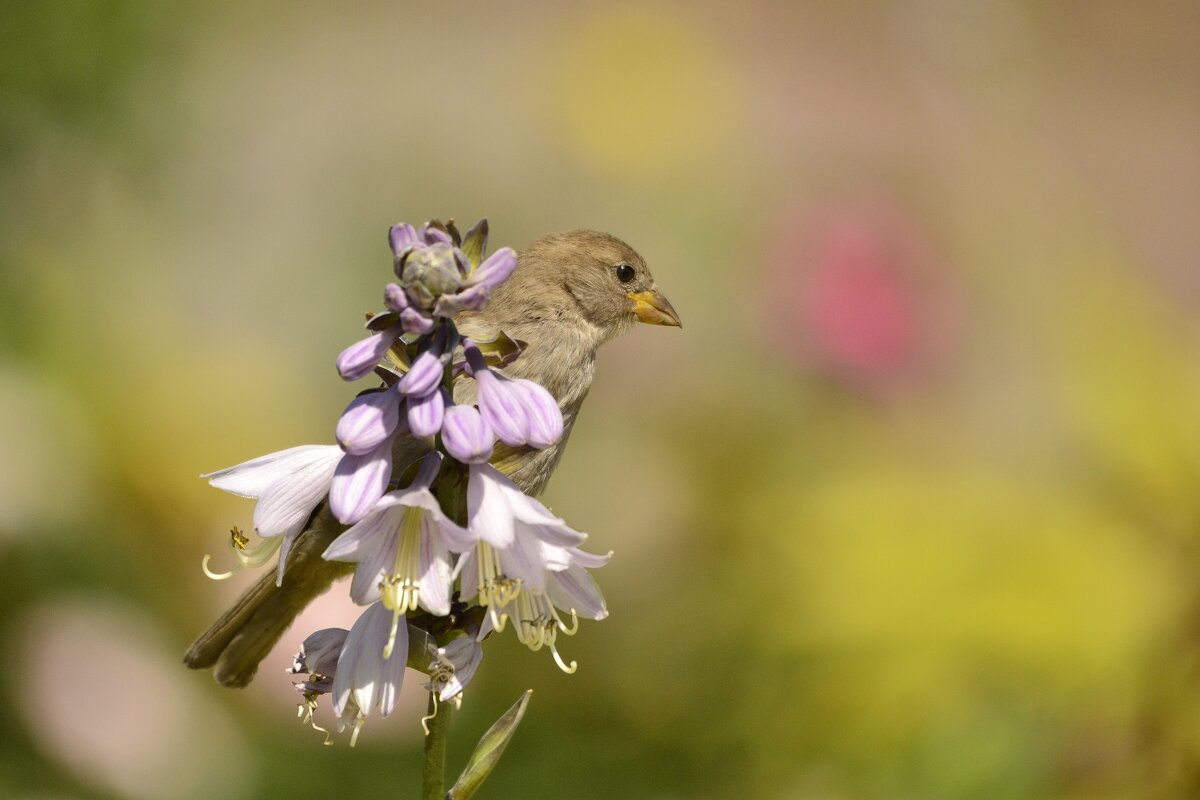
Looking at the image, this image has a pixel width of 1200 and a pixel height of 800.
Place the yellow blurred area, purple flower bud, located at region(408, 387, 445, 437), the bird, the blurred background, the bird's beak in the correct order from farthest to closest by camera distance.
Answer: the yellow blurred area, the blurred background, the bird's beak, the bird, purple flower bud, located at region(408, 387, 445, 437)

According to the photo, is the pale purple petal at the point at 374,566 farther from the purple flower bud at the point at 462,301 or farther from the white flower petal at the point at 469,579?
the purple flower bud at the point at 462,301

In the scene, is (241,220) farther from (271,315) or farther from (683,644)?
(683,644)

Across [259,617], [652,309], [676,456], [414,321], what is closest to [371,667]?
[414,321]

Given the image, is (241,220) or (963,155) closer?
(241,220)

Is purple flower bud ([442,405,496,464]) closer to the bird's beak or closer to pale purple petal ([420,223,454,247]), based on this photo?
pale purple petal ([420,223,454,247])

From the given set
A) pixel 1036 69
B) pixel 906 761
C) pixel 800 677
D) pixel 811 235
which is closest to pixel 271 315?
pixel 811 235

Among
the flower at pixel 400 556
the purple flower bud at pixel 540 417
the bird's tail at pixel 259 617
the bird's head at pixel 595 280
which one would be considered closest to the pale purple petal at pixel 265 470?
the flower at pixel 400 556

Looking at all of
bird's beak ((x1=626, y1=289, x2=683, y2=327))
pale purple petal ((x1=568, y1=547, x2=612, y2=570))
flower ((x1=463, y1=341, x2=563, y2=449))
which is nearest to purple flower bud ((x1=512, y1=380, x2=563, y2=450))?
flower ((x1=463, y1=341, x2=563, y2=449))
